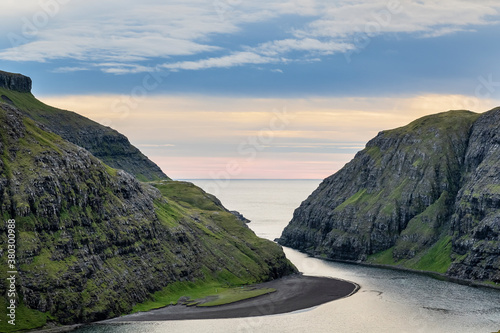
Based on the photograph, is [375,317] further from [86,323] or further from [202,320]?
[86,323]

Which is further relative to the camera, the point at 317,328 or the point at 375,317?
the point at 375,317

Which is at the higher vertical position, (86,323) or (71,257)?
(71,257)

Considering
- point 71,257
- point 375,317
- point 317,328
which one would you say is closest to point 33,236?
point 71,257

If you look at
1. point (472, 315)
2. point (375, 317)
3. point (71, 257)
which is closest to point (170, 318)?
point (71, 257)

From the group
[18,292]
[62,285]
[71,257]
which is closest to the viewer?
[18,292]

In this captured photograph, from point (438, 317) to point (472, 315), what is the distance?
41.5 ft

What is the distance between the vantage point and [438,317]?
635ft

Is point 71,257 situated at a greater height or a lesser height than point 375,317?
greater

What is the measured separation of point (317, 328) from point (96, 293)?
75.2 meters

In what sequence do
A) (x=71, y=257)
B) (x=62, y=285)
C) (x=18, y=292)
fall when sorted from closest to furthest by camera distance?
(x=18, y=292)
(x=62, y=285)
(x=71, y=257)

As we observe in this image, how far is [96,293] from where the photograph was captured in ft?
643

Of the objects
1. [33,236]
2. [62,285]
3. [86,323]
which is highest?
[33,236]

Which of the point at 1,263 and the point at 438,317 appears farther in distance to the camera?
the point at 438,317

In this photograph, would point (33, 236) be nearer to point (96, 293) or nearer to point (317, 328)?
point (96, 293)
